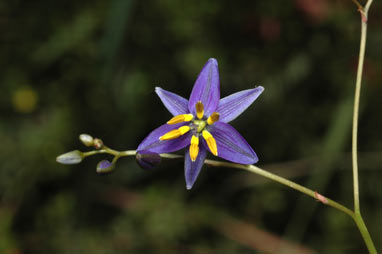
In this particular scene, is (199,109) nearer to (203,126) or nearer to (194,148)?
(203,126)

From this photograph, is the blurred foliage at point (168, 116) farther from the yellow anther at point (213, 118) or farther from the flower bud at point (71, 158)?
the flower bud at point (71, 158)

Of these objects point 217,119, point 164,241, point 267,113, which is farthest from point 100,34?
point 217,119

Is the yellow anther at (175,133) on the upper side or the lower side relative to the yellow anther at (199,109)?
lower

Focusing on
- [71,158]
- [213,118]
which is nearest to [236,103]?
[213,118]

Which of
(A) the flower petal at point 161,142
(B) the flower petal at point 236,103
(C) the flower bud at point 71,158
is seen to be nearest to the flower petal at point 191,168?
(A) the flower petal at point 161,142

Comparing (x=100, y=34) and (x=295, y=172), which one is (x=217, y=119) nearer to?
(x=295, y=172)

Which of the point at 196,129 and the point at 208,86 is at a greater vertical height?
the point at 208,86

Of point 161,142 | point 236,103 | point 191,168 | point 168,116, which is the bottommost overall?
point 168,116
